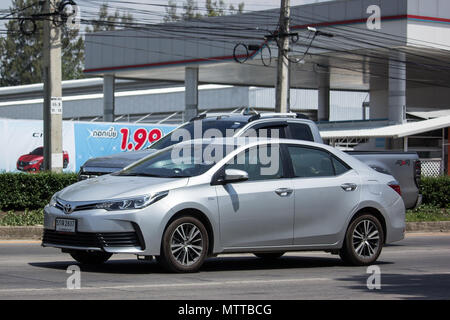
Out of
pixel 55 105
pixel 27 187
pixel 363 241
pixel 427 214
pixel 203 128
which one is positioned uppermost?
pixel 55 105

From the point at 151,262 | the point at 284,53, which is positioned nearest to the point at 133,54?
the point at 284,53

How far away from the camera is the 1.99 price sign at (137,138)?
3491cm

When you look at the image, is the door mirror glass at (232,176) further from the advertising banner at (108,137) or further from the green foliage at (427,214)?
the advertising banner at (108,137)

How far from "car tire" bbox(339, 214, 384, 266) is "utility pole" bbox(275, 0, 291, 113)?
1448 centimetres

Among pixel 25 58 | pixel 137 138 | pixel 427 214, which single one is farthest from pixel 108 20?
pixel 427 214

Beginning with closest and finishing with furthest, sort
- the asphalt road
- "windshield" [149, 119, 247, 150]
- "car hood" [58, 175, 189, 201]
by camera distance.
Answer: the asphalt road, "car hood" [58, 175, 189, 201], "windshield" [149, 119, 247, 150]

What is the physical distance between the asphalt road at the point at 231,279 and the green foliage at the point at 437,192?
1030cm

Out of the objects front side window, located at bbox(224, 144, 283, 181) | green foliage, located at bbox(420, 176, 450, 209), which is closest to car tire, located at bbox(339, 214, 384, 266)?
front side window, located at bbox(224, 144, 283, 181)

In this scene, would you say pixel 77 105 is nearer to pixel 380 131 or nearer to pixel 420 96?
pixel 420 96

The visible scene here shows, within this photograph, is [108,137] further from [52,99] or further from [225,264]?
[225,264]

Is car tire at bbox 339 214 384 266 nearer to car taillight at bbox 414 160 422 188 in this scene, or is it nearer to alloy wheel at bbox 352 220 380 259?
alloy wheel at bbox 352 220 380 259

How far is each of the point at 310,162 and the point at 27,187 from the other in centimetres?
986

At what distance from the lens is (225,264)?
37.9 ft

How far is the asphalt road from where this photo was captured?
333 inches
